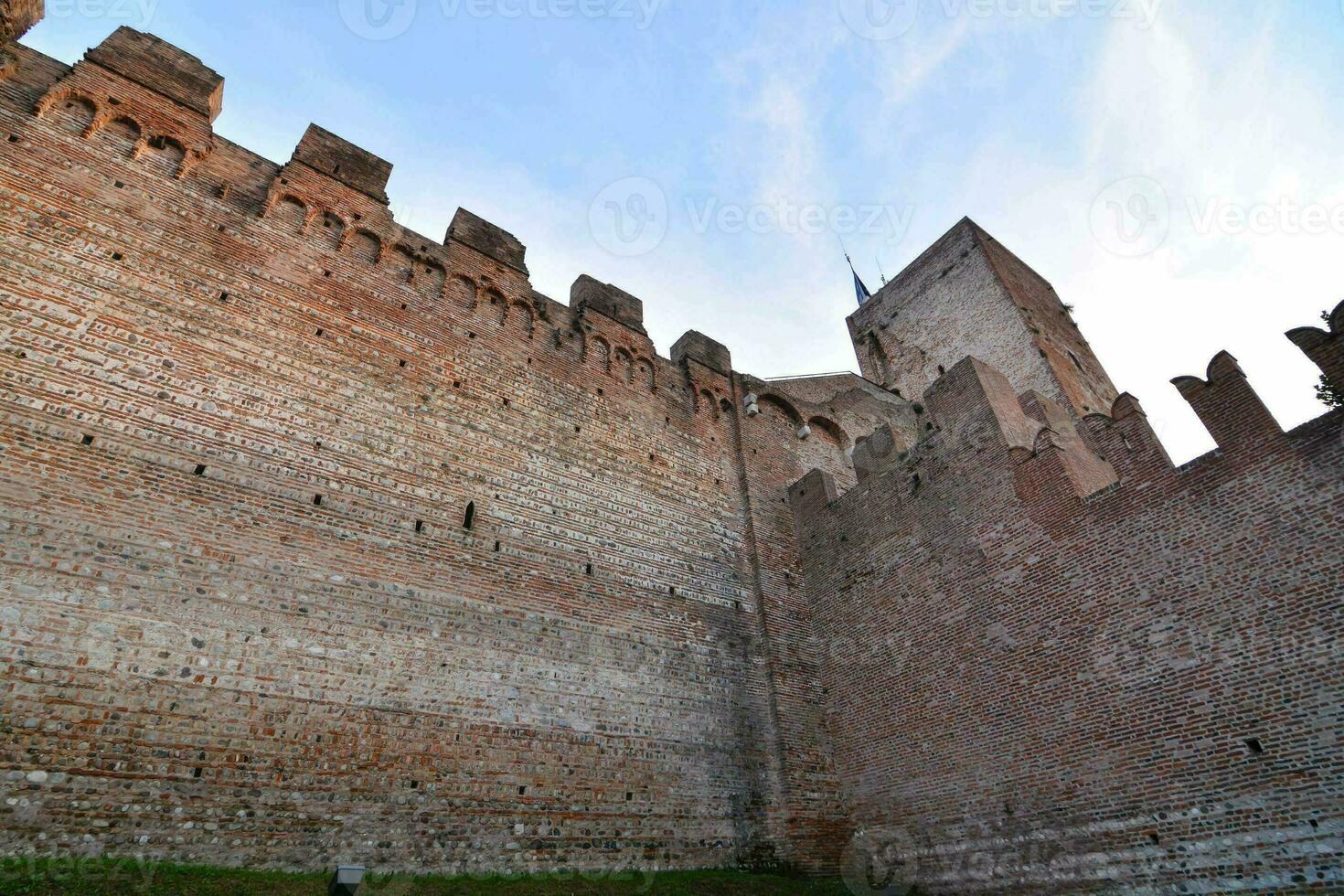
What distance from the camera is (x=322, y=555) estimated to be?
8086 mm

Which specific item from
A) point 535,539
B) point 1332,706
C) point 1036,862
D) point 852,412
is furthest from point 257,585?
point 852,412

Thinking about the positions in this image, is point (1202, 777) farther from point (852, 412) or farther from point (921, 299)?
point (921, 299)

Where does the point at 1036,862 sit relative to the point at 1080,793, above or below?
below

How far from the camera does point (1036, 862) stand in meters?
7.84

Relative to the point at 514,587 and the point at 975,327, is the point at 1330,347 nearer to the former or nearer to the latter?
the point at 514,587

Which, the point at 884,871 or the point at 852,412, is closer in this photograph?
the point at 884,871

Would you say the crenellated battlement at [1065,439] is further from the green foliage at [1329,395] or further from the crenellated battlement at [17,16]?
the crenellated battlement at [17,16]

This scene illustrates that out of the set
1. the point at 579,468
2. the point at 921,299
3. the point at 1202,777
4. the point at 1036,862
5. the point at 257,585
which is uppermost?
the point at 921,299

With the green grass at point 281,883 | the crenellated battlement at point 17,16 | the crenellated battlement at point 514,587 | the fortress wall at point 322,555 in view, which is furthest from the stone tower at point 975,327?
the crenellated battlement at point 17,16

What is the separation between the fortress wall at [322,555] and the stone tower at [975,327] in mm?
10660

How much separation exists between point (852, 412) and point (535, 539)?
9888mm

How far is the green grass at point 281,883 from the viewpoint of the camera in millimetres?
5301

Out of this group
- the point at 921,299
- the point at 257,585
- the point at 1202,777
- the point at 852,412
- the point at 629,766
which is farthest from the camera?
the point at 921,299

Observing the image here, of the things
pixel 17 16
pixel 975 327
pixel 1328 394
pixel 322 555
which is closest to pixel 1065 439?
pixel 1328 394
